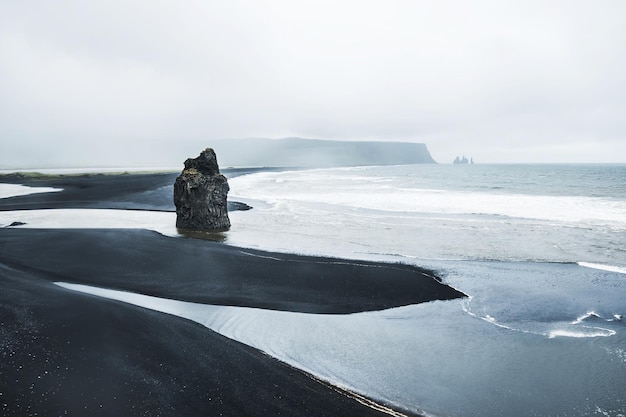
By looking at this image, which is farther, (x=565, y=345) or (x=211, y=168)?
(x=211, y=168)

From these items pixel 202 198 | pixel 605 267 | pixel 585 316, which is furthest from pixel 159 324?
pixel 605 267

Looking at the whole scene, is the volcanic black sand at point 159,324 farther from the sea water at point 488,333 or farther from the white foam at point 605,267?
the white foam at point 605,267

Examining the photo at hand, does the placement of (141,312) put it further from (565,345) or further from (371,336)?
(565,345)

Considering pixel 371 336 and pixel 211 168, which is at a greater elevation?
pixel 211 168

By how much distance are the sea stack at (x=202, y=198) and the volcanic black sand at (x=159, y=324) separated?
17.7 feet

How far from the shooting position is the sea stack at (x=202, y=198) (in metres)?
24.4

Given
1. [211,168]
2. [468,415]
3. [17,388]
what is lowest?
[468,415]

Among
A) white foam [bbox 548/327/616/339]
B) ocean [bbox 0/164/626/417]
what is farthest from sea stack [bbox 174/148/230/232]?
white foam [bbox 548/327/616/339]

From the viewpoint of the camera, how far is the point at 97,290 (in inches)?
519

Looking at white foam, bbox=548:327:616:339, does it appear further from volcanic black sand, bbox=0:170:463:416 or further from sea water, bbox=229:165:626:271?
sea water, bbox=229:165:626:271

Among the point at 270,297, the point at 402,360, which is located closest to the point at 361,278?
the point at 270,297

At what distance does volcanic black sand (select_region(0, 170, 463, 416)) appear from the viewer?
22.4 feet

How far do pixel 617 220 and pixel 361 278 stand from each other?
26942mm

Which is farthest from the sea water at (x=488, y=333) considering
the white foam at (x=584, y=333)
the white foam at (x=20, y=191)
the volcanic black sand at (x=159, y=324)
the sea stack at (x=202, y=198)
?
the white foam at (x=20, y=191)
